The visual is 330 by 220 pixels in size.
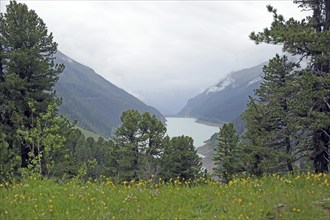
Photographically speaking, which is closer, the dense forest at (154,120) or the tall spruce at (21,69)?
the dense forest at (154,120)

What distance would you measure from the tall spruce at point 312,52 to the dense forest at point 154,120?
0.12 ft

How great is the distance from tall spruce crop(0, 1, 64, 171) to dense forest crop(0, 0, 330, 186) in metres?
0.06

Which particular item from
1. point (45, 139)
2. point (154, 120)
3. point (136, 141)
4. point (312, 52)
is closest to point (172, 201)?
point (45, 139)

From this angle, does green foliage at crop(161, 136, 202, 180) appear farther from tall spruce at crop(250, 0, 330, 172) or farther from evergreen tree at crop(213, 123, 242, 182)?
tall spruce at crop(250, 0, 330, 172)

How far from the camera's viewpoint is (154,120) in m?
37.8

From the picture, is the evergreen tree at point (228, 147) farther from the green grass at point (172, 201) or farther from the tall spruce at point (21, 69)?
the green grass at point (172, 201)

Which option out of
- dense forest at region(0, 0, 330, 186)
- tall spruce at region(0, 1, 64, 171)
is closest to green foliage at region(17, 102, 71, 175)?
dense forest at region(0, 0, 330, 186)

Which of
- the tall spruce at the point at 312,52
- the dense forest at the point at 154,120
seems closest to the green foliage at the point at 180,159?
the dense forest at the point at 154,120

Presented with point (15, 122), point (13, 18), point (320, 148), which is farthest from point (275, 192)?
point (13, 18)

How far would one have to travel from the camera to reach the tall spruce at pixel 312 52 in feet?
38.7

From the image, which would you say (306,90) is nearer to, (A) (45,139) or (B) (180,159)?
(A) (45,139)

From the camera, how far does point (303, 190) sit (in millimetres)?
7332

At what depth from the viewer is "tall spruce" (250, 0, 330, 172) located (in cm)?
1179

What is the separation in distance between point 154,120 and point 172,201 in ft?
101
